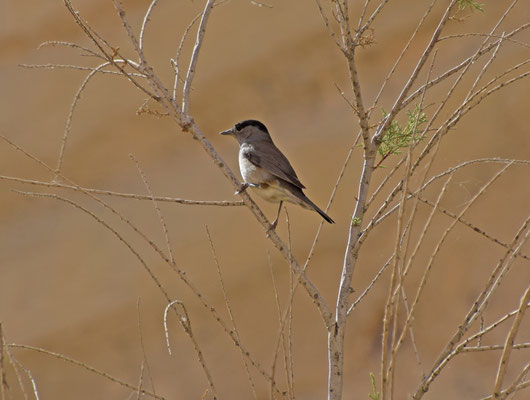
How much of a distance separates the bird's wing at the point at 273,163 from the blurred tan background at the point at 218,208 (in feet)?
17.9

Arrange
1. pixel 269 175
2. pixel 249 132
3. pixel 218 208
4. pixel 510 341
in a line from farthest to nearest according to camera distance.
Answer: pixel 218 208 → pixel 249 132 → pixel 269 175 → pixel 510 341

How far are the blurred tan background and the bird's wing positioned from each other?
5455 millimetres

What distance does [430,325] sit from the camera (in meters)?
10.5

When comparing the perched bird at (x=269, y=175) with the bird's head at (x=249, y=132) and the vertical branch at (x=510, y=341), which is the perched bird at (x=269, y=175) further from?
the vertical branch at (x=510, y=341)

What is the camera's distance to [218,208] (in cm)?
1122

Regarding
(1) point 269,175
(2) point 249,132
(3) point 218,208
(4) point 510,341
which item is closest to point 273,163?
(1) point 269,175

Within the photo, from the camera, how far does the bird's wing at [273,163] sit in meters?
4.61

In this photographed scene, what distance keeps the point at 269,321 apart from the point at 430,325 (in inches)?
80.7

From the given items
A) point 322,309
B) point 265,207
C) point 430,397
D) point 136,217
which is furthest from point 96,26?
point 322,309

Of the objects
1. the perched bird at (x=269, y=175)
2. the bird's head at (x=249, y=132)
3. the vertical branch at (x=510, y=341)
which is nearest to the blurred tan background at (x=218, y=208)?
the bird's head at (x=249, y=132)

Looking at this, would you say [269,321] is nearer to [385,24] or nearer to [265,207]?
[265,207]

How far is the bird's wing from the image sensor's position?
4.61 metres

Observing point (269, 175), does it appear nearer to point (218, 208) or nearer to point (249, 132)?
point (249, 132)

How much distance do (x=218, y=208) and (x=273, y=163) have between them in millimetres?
6534
